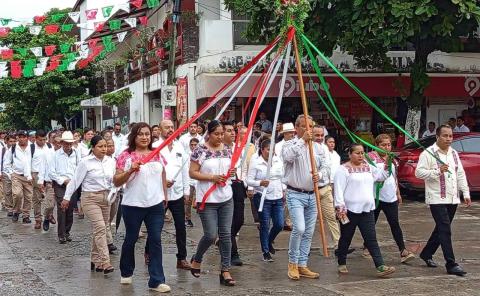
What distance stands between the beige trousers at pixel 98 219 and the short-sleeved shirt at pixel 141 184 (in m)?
1.25

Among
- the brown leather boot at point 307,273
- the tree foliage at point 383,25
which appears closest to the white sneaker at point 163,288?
the brown leather boot at point 307,273

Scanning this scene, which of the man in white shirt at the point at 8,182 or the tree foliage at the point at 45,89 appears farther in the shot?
the tree foliage at the point at 45,89

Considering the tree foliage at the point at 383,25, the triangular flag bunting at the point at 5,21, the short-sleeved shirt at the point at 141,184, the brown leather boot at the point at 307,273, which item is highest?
the triangular flag bunting at the point at 5,21

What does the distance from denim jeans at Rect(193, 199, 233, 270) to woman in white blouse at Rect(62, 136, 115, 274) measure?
1395 millimetres

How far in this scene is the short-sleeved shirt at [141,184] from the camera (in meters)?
7.50

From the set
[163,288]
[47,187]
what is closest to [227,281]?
[163,288]

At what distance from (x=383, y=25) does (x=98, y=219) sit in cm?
943

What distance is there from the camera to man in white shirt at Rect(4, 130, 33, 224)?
1402cm

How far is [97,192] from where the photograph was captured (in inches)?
353

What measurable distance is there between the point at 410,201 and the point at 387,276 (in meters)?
8.60

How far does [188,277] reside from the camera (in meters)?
8.38

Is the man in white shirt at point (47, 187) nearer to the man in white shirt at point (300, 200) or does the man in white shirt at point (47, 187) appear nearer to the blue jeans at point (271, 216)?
the blue jeans at point (271, 216)

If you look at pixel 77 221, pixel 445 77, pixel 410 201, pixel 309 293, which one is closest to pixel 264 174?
pixel 309 293

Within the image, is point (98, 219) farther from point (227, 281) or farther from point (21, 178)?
point (21, 178)
